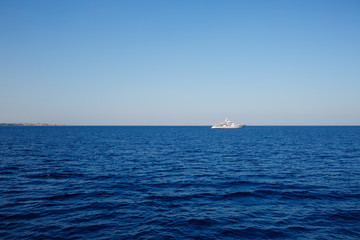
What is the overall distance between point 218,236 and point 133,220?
5.90 metres

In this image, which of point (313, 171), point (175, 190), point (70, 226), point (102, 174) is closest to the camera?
point (70, 226)

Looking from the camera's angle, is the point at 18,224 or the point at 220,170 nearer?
the point at 18,224

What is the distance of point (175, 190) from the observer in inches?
856

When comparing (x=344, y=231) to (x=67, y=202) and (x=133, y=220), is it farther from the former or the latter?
(x=67, y=202)

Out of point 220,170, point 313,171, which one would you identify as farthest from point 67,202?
point 313,171

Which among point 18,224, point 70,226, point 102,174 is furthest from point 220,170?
point 18,224

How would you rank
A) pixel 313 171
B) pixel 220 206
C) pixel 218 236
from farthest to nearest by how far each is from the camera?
pixel 313 171, pixel 220 206, pixel 218 236

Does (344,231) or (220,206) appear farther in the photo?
(220,206)

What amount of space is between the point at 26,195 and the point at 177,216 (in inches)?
581

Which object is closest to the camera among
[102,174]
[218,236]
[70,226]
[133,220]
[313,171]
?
[218,236]

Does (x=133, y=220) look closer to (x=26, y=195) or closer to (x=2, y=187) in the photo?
(x=26, y=195)

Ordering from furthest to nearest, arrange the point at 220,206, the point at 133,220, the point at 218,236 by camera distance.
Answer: the point at 220,206, the point at 133,220, the point at 218,236

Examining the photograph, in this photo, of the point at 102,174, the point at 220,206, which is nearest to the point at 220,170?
the point at 220,206

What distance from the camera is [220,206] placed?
57.7 ft
